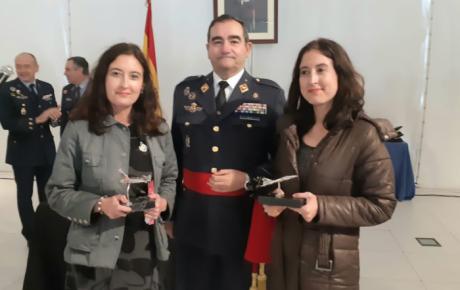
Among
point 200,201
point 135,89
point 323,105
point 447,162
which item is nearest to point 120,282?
point 200,201

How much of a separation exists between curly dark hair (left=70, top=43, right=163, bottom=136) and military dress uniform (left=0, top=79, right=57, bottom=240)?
6.76 feet

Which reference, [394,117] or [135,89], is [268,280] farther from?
[394,117]

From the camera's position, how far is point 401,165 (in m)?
4.27

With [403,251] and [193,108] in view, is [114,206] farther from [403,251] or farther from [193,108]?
[403,251]

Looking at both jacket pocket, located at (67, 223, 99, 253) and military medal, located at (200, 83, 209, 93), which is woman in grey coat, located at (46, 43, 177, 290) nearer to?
jacket pocket, located at (67, 223, 99, 253)

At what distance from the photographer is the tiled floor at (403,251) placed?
9.06 ft

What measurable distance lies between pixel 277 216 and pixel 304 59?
53 centimetres

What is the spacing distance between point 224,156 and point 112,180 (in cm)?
52

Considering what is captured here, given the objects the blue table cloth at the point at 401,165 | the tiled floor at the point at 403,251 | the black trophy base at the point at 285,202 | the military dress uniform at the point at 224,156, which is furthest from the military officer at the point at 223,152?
the blue table cloth at the point at 401,165

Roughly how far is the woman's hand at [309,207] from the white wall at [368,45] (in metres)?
3.82

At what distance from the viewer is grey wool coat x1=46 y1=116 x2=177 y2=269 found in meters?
1.34

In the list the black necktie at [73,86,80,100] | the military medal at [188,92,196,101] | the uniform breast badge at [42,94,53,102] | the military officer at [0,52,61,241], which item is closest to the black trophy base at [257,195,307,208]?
the military medal at [188,92,196,101]

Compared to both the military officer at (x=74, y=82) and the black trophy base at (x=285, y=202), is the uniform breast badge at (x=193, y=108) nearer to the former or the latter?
the black trophy base at (x=285, y=202)

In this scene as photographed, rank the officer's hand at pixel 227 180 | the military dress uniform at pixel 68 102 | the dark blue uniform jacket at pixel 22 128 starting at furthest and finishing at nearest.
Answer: the military dress uniform at pixel 68 102
the dark blue uniform jacket at pixel 22 128
the officer's hand at pixel 227 180
